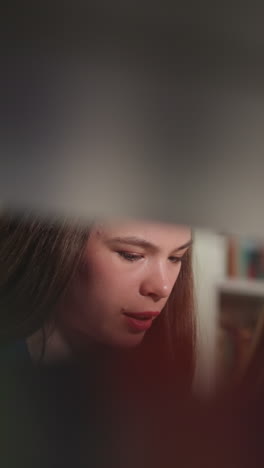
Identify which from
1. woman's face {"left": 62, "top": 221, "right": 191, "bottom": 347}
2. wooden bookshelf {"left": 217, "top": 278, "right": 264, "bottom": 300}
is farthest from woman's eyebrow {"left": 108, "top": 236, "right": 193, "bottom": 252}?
wooden bookshelf {"left": 217, "top": 278, "right": 264, "bottom": 300}

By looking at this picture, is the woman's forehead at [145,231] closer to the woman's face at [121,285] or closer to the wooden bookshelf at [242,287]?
the woman's face at [121,285]

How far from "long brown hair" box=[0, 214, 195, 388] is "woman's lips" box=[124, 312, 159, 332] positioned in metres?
0.01

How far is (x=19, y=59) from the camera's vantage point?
774 millimetres

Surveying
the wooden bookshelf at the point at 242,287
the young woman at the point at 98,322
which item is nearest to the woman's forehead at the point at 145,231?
the young woman at the point at 98,322

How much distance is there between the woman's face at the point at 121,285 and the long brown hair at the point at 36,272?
2 centimetres

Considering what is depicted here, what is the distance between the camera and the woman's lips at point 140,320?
0.91m

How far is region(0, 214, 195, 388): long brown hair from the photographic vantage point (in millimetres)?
Answer: 886

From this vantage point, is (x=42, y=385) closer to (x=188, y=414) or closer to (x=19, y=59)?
(x=188, y=414)

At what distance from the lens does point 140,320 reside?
92 centimetres

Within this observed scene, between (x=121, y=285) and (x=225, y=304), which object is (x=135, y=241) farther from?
(x=225, y=304)

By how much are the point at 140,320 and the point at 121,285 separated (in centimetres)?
7

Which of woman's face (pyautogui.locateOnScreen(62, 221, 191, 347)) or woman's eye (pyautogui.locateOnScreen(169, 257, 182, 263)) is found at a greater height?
woman's eye (pyautogui.locateOnScreen(169, 257, 182, 263))

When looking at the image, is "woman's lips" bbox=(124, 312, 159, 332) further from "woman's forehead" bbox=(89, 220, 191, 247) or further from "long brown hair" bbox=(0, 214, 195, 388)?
"woman's forehead" bbox=(89, 220, 191, 247)

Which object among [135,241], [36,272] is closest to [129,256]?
[135,241]
